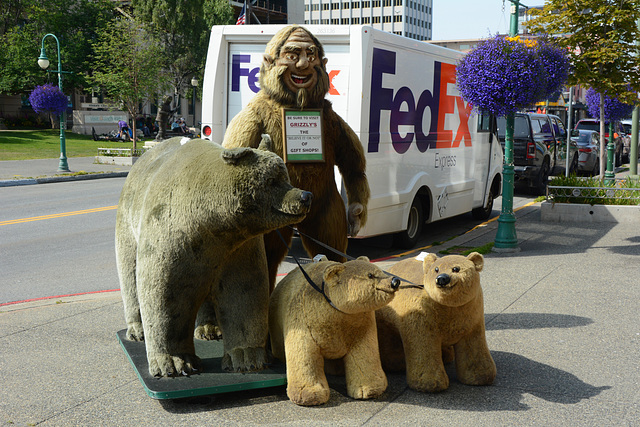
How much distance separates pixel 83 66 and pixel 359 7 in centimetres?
9681

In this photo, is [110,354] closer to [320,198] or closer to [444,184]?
[320,198]

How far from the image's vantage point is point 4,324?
5609mm

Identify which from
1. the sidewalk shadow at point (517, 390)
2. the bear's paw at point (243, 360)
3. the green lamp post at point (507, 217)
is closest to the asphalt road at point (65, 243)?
the green lamp post at point (507, 217)

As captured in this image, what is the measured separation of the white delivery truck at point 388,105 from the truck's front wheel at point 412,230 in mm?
15

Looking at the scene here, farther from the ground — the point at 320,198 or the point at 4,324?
the point at 320,198

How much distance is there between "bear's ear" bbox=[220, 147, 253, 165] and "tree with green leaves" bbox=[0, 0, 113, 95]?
1456 inches

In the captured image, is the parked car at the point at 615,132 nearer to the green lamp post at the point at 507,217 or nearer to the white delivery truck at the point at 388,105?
the white delivery truck at the point at 388,105

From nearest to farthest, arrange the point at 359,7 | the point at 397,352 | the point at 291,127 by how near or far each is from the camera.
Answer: the point at 397,352 → the point at 291,127 → the point at 359,7

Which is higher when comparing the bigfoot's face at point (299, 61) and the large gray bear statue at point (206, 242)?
the bigfoot's face at point (299, 61)

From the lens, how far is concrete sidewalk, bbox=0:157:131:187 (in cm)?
1847

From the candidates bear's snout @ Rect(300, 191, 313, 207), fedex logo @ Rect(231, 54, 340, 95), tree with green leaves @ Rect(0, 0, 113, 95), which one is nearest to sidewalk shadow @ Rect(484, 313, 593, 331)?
bear's snout @ Rect(300, 191, 313, 207)

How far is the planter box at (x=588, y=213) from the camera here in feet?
35.6

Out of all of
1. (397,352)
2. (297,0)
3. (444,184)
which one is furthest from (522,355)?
(297,0)

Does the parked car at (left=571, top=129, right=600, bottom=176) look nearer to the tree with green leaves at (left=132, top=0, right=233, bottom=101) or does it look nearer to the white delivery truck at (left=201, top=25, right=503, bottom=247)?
the white delivery truck at (left=201, top=25, right=503, bottom=247)
